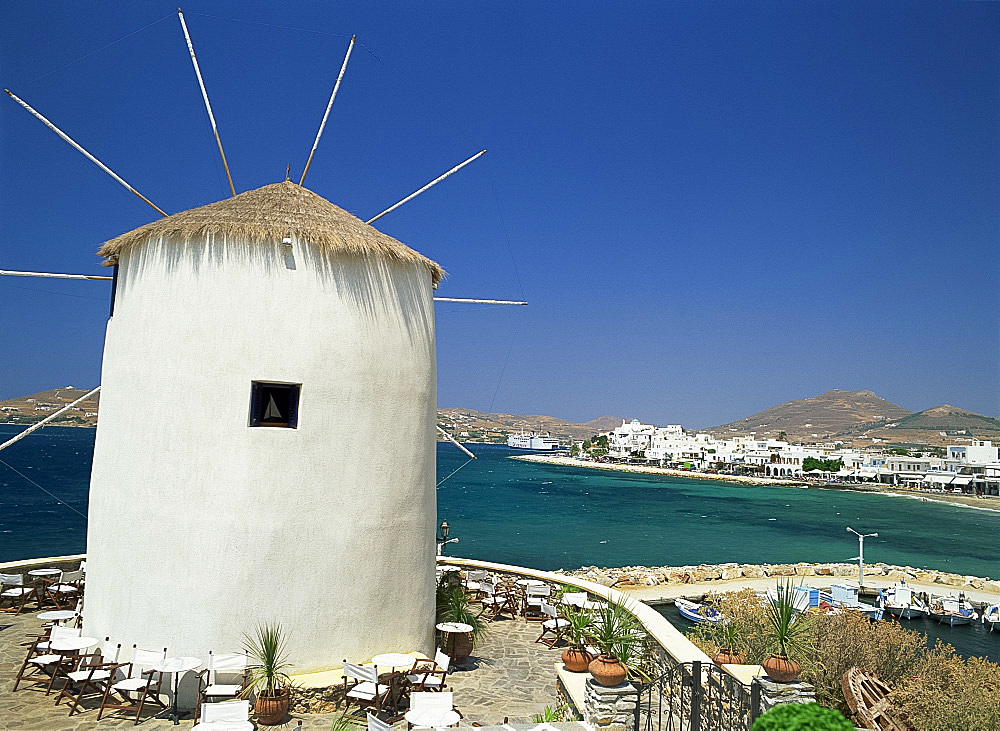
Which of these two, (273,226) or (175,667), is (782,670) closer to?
(175,667)

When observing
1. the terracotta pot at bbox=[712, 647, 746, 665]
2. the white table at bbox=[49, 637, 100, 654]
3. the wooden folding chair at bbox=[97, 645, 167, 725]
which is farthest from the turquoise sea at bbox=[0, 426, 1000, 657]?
the white table at bbox=[49, 637, 100, 654]

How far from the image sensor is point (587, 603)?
11430 mm

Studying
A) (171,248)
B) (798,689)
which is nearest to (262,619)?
(171,248)

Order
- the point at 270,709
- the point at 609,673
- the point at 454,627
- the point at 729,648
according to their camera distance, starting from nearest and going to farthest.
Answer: the point at 609,673, the point at 270,709, the point at 729,648, the point at 454,627

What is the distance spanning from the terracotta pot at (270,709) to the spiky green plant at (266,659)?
0.17 metres

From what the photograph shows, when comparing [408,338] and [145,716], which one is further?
[408,338]

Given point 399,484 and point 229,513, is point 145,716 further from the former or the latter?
point 399,484

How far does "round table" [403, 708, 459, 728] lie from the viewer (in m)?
7.21

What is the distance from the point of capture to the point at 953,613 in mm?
28703

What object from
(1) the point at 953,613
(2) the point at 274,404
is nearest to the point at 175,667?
(2) the point at 274,404

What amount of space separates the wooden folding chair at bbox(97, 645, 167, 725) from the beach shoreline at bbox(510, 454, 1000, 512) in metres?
94.6

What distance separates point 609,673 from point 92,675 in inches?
236

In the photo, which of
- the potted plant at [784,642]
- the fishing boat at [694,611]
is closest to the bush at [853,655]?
the potted plant at [784,642]

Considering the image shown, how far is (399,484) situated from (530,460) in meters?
175
